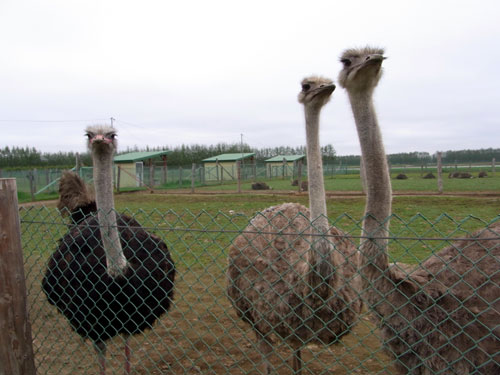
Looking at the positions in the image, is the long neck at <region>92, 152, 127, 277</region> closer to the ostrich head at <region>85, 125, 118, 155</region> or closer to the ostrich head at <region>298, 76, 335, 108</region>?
the ostrich head at <region>85, 125, 118, 155</region>

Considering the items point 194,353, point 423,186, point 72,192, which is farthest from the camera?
point 423,186

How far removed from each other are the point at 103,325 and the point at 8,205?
4.44 ft

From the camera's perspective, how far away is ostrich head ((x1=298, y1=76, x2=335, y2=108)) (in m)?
3.06

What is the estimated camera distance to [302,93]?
3248mm

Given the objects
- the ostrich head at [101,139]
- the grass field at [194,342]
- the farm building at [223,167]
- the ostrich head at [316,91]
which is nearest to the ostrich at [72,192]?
the grass field at [194,342]

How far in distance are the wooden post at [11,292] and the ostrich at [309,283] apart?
1.29 metres

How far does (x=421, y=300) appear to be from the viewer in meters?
2.24

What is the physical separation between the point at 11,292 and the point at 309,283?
171cm

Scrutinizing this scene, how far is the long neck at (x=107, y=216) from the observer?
3256 mm

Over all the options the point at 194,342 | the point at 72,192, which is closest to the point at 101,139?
the point at 194,342

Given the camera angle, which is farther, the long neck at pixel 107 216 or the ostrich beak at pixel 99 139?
the ostrich beak at pixel 99 139

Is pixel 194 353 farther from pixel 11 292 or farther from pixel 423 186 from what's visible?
pixel 423 186

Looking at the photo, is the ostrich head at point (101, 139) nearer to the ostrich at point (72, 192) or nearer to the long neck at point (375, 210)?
the long neck at point (375, 210)

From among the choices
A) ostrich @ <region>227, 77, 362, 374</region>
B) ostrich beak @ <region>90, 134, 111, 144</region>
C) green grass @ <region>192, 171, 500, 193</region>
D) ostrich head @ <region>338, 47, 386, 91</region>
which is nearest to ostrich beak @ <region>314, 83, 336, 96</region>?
ostrich @ <region>227, 77, 362, 374</region>
